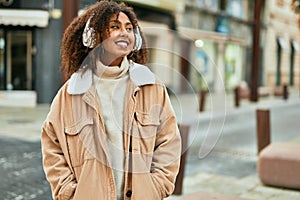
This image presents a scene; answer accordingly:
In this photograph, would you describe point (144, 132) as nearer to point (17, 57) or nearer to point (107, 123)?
point (107, 123)

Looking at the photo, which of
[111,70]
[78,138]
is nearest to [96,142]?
[78,138]

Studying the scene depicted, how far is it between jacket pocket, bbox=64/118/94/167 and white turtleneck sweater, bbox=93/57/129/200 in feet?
0.31

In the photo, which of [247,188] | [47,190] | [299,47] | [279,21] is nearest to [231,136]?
[247,188]

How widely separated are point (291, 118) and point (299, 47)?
23.7 m

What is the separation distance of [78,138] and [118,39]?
48 centimetres

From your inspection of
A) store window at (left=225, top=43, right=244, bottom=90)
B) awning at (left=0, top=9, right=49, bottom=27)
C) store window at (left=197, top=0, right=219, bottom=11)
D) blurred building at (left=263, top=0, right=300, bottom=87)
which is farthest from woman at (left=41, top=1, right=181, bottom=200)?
blurred building at (left=263, top=0, right=300, bottom=87)

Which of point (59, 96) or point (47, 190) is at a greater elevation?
point (59, 96)

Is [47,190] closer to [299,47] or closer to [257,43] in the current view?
[257,43]

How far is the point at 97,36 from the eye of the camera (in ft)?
7.51

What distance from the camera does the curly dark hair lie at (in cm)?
229

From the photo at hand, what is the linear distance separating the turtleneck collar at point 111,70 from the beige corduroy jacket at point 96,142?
42mm

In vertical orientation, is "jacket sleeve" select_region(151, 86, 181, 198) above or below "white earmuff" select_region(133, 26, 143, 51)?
below

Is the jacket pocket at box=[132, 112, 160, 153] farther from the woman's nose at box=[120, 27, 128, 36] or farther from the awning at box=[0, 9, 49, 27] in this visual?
the awning at box=[0, 9, 49, 27]

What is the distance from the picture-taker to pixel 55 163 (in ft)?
7.48
